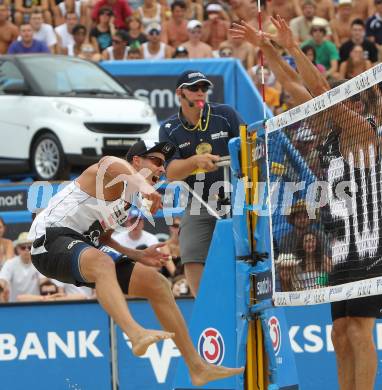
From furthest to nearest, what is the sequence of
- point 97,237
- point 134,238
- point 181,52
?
point 181,52, point 134,238, point 97,237

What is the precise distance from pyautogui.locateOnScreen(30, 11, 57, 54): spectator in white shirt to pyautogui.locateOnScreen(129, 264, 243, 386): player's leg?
11.2 meters

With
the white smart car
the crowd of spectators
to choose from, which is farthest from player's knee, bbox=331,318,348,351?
the crowd of spectators

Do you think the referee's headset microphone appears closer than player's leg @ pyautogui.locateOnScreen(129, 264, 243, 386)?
No

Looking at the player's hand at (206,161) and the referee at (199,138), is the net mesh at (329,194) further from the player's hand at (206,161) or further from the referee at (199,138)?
the referee at (199,138)

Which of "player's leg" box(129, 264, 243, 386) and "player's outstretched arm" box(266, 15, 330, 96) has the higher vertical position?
"player's outstretched arm" box(266, 15, 330, 96)

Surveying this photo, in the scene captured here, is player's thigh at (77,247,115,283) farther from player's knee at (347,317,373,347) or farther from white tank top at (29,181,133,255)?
player's knee at (347,317,373,347)

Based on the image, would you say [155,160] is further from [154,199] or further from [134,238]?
[134,238]

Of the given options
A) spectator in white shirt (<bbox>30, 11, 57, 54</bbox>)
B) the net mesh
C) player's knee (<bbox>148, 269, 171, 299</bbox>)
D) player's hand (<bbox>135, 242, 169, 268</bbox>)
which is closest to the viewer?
the net mesh

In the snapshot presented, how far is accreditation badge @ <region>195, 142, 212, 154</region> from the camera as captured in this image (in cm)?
981

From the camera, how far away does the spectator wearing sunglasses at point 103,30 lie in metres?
18.9

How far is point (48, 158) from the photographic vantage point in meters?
16.7

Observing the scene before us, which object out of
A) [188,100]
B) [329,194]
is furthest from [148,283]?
[188,100]

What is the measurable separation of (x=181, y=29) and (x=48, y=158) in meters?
3.68

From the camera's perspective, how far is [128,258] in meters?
8.38
